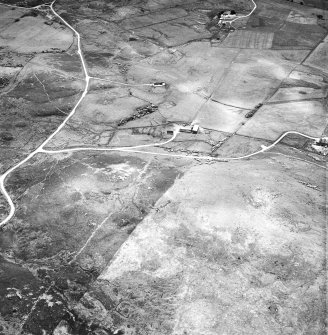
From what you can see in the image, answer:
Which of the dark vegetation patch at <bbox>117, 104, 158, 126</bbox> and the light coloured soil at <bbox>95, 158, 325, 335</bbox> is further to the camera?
the dark vegetation patch at <bbox>117, 104, 158, 126</bbox>

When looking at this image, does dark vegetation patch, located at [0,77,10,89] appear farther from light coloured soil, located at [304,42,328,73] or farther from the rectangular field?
light coloured soil, located at [304,42,328,73]

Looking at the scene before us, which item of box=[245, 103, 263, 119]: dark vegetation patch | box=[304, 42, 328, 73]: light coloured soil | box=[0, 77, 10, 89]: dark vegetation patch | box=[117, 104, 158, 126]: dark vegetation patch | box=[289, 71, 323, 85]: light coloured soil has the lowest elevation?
box=[0, 77, 10, 89]: dark vegetation patch

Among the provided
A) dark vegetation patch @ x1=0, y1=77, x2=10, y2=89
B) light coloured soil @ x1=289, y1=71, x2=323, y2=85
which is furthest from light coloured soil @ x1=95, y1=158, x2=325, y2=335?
dark vegetation patch @ x1=0, y1=77, x2=10, y2=89

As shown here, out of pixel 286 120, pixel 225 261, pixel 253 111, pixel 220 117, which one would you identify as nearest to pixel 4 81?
pixel 220 117

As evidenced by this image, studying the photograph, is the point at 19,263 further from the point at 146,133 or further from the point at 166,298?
the point at 146,133

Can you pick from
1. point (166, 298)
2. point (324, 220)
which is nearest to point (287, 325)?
point (166, 298)

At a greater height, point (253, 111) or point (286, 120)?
point (286, 120)

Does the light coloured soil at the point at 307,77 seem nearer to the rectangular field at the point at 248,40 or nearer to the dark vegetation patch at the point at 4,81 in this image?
the rectangular field at the point at 248,40

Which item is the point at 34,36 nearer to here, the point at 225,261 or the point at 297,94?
the point at 297,94
